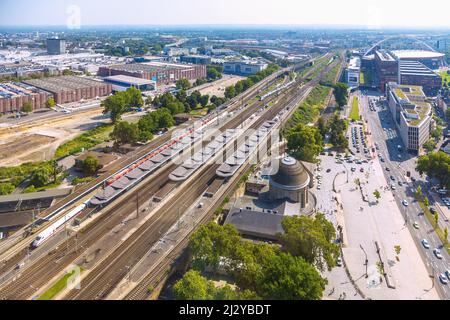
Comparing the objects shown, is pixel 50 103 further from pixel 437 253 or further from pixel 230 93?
pixel 437 253

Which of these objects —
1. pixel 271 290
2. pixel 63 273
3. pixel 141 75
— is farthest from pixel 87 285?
pixel 141 75

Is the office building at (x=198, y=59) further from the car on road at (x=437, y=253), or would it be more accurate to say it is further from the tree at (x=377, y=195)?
the car on road at (x=437, y=253)

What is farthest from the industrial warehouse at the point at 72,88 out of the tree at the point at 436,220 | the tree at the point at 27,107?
the tree at the point at 436,220

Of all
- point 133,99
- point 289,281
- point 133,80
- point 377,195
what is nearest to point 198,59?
point 133,80

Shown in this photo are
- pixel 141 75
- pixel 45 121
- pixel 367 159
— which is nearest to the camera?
pixel 367 159

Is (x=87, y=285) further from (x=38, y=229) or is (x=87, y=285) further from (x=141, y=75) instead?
(x=141, y=75)

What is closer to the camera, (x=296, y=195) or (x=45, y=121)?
(x=296, y=195)
